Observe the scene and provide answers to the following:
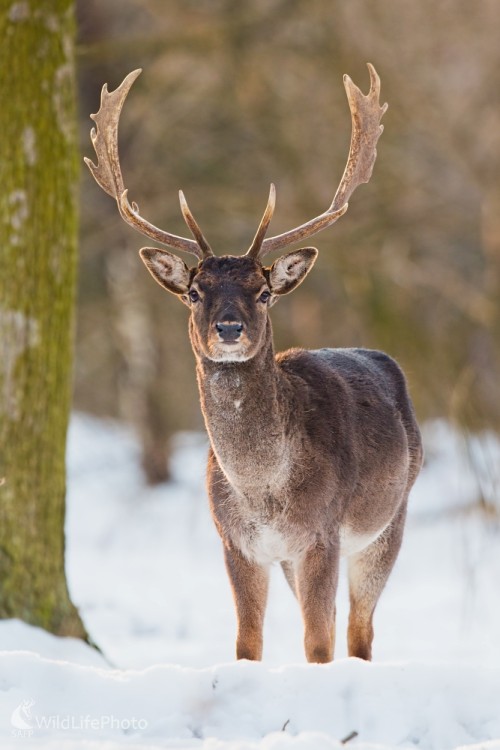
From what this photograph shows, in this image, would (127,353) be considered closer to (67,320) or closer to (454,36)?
(454,36)

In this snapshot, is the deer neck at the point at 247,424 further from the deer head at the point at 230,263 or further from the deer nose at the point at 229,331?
the deer nose at the point at 229,331

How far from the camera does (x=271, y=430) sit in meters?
5.95

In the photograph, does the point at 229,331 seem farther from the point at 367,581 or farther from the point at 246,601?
the point at 367,581

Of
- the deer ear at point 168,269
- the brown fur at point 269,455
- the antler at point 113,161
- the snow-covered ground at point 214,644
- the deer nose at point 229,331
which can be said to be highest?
the antler at point 113,161

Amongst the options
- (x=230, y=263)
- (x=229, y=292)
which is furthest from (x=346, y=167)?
(x=229, y=292)

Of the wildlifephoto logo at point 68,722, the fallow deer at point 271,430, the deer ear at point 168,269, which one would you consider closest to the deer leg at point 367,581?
the fallow deer at point 271,430

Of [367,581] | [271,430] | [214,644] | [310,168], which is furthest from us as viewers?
[310,168]

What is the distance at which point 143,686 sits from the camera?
523 centimetres

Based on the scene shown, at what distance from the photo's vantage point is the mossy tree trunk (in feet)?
24.2

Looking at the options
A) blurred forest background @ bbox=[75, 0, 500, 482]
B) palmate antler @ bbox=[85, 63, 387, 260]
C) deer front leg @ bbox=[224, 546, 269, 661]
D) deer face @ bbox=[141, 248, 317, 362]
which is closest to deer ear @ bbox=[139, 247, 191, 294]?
deer face @ bbox=[141, 248, 317, 362]

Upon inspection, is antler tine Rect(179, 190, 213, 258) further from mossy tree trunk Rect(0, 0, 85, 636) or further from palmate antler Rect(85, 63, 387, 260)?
mossy tree trunk Rect(0, 0, 85, 636)

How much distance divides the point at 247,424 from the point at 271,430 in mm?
117

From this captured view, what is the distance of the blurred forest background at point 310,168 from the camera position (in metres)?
12.9

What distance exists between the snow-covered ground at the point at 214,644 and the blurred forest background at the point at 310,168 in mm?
1194
